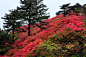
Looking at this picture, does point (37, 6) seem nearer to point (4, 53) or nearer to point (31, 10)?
point (31, 10)

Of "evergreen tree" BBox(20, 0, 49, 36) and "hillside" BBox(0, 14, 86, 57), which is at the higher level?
A: "evergreen tree" BBox(20, 0, 49, 36)

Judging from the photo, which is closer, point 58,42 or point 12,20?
point 58,42

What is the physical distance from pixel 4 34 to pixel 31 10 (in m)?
6.48

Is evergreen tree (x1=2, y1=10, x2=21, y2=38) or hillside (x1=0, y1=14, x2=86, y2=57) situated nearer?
hillside (x1=0, y1=14, x2=86, y2=57)

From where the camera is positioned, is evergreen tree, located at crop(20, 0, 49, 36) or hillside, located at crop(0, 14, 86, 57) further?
evergreen tree, located at crop(20, 0, 49, 36)

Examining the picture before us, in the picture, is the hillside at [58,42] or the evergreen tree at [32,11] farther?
the evergreen tree at [32,11]

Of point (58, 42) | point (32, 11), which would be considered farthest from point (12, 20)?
point (58, 42)

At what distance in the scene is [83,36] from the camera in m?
6.14

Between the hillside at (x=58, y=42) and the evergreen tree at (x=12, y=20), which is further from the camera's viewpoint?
the evergreen tree at (x=12, y=20)

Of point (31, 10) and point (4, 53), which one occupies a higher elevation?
point (31, 10)

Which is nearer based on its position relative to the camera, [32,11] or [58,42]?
[58,42]

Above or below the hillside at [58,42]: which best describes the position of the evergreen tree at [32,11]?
above

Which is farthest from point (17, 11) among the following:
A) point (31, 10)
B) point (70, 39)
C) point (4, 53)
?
point (70, 39)

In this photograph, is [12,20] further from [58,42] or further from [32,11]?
[58,42]
